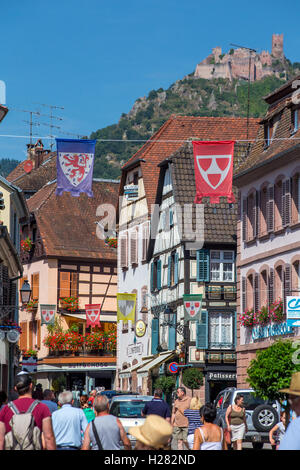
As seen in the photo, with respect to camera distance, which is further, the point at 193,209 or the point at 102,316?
the point at 102,316

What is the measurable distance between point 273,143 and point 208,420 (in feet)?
85.5

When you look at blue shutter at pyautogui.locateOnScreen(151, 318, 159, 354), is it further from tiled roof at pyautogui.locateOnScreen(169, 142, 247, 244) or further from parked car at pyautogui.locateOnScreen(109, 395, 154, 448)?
parked car at pyautogui.locateOnScreen(109, 395, 154, 448)

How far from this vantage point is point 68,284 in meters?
65.8

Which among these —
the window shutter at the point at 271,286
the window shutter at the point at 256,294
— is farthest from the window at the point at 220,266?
the window shutter at the point at 271,286

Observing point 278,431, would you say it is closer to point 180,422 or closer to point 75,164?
point 180,422

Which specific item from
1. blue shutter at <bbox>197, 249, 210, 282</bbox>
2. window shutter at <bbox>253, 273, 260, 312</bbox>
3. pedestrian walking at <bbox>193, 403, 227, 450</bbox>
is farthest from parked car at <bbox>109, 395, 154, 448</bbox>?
blue shutter at <bbox>197, 249, 210, 282</bbox>

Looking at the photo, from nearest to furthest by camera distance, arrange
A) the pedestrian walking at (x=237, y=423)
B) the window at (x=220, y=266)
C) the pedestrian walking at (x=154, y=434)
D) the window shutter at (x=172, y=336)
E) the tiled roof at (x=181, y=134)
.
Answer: the pedestrian walking at (x=154, y=434)
the pedestrian walking at (x=237, y=423)
the window at (x=220, y=266)
the window shutter at (x=172, y=336)
the tiled roof at (x=181, y=134)

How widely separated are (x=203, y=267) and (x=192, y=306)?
14.5ft

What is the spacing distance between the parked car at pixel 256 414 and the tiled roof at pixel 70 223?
3799 centimetres

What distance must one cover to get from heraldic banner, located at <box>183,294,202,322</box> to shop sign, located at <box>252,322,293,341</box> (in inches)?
233

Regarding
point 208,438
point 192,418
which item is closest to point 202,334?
point 192,418

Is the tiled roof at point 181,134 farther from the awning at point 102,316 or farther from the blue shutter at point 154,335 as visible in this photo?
the awning at point 102,316

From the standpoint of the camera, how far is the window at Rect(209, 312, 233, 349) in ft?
157

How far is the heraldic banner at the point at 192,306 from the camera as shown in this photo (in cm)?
4384
